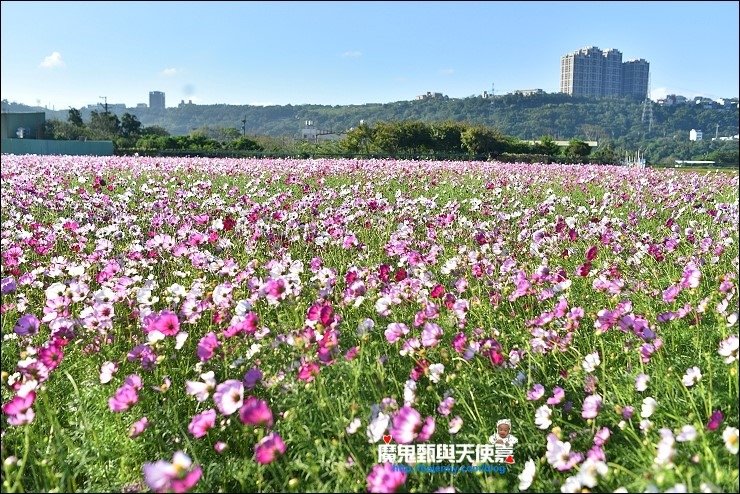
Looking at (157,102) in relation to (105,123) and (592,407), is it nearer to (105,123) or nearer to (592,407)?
(105,123)

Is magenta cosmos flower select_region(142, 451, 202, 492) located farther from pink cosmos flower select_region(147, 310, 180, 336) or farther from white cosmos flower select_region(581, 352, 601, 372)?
white cosmos flower select_region(581, 352, 601, 372)

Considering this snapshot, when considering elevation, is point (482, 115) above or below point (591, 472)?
above

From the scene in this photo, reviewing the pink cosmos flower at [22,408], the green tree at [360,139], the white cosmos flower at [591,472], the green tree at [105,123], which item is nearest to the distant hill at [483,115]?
the green tree at [105,123]

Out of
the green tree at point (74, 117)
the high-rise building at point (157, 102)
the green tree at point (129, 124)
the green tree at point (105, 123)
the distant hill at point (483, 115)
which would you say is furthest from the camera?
the high-rise building at point (157, 102)

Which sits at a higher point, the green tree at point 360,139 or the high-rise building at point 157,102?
the high-rise building at point 157,102

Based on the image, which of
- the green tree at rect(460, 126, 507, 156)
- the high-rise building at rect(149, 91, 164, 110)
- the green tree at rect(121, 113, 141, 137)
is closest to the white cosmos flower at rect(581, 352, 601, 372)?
the green tree at rect(460, 126, 507, 156)

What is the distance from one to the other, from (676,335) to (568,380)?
611mm

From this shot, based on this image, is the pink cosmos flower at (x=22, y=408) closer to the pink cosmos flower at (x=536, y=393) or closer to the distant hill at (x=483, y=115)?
the pink cosmos flower at (x=536, y=393)

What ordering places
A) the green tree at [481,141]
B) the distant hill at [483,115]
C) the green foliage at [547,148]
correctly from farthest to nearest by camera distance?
the distant hill at [483,115] → the green foliage at [547,148] → the green tree at [481,141]

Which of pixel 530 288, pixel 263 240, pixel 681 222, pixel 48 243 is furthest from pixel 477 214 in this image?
pixel 48 243

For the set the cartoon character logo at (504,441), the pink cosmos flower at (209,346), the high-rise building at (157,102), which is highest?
the high-rise building at (157,102)

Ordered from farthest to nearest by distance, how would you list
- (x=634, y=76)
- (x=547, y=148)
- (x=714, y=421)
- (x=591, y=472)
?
(x=547, y=148)
(x=634, y=76)
(x=714, y=421)
(x=591, y=472)

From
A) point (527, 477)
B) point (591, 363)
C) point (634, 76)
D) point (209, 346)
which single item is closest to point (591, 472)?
point (527, 477)

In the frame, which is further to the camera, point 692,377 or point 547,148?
point 547,148
